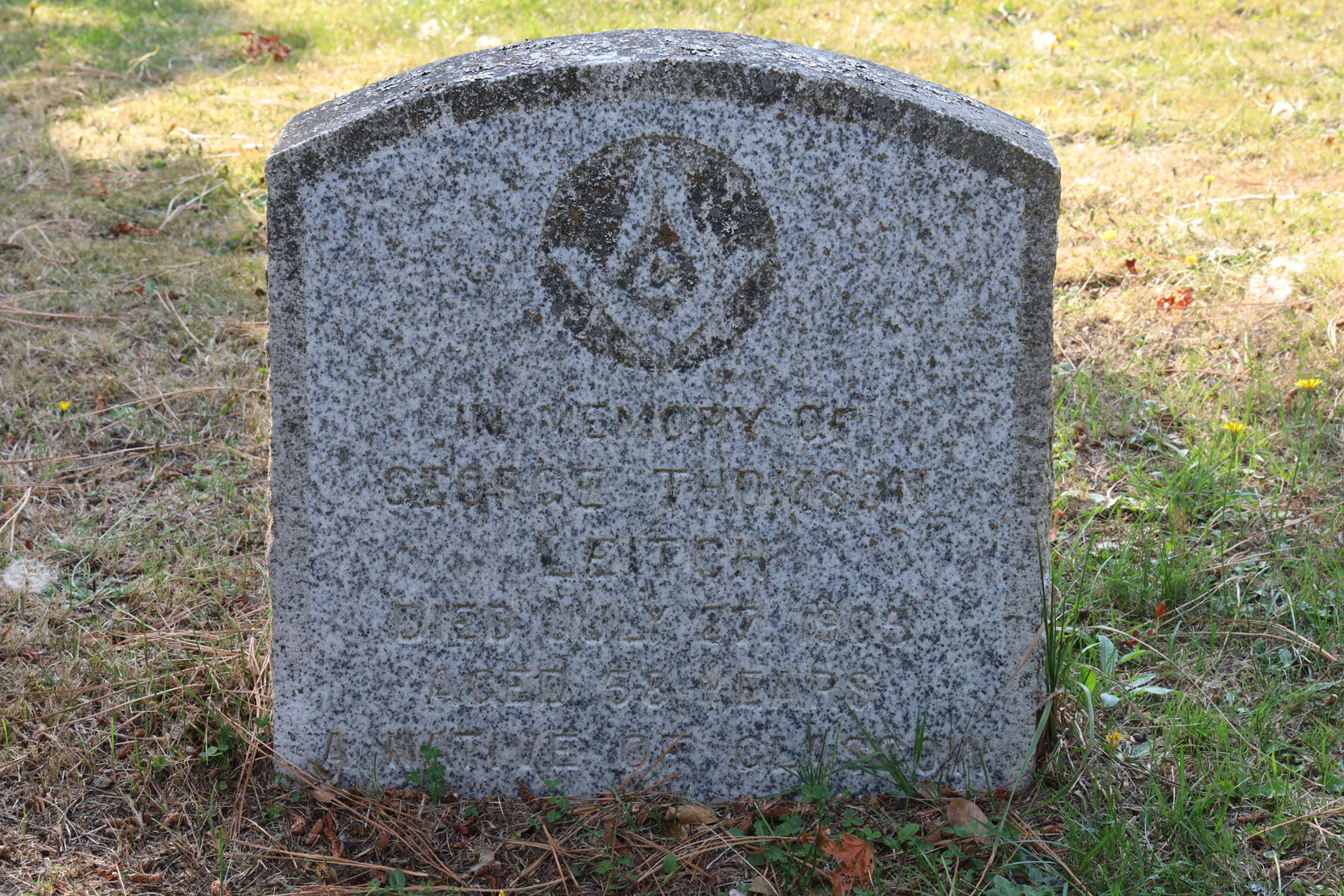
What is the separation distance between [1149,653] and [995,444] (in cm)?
89

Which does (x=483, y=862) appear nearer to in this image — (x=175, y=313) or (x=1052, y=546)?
(x=1052, y=546)

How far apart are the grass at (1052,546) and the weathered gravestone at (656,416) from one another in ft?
0.54

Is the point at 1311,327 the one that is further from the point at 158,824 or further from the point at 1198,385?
the point at 158,824

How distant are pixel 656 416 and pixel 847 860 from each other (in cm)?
86

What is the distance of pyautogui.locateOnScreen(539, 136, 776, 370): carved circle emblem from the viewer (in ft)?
6.00

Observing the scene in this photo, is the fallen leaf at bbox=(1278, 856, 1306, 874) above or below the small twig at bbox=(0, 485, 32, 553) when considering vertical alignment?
below

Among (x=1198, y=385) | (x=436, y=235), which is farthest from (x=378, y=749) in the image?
(x=1198, y=385)

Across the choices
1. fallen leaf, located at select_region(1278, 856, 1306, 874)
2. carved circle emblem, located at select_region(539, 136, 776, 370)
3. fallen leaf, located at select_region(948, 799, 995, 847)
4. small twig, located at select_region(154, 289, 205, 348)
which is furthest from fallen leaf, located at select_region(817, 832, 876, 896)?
small twig, located at select_region(154, 289, 205, 348)

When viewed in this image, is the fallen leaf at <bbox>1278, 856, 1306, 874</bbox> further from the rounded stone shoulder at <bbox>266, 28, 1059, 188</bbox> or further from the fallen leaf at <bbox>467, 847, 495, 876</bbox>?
the fallen leaf at <bbox>467, 847, 495, 876</bbox>

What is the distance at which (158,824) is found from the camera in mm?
2049

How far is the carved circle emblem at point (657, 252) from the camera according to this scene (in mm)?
1829

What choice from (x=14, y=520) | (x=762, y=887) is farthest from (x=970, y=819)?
(x=14, y=520)

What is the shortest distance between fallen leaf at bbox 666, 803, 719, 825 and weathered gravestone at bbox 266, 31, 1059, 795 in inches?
2.5

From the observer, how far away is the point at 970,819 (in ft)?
6.63
